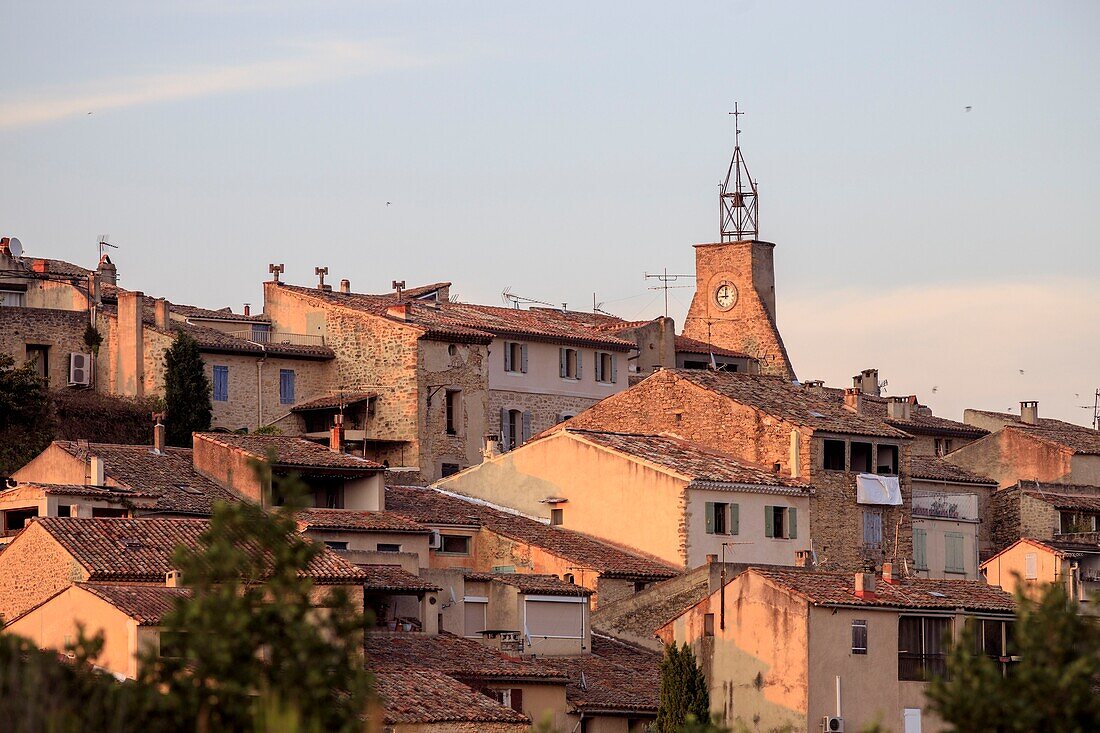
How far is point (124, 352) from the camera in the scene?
63375 millimetres

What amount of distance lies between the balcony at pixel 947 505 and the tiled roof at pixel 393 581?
74.9ft

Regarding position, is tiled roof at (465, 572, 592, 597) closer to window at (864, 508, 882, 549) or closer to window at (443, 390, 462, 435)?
window at (864, 508, 882, 549)

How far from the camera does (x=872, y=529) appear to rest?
58219mm

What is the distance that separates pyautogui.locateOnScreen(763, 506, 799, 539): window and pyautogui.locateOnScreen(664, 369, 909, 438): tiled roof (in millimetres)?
2485

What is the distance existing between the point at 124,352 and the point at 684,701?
27.9 meters

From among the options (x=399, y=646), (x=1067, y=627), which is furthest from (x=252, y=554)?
(x=399, y=646)

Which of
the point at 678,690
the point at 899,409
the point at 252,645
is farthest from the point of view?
the point at 899,409

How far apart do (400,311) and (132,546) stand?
26.3 meters

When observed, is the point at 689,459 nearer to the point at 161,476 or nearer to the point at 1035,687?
the point at 161,476

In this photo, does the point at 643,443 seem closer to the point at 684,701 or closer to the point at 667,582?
the point at 667,582

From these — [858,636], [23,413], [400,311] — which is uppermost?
[400,311]

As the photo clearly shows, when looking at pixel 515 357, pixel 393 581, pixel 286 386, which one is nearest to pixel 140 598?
pixel 393 581

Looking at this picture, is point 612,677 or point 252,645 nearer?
point 252,645

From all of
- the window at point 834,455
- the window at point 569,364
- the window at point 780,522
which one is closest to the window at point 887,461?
the window at point 834,455
